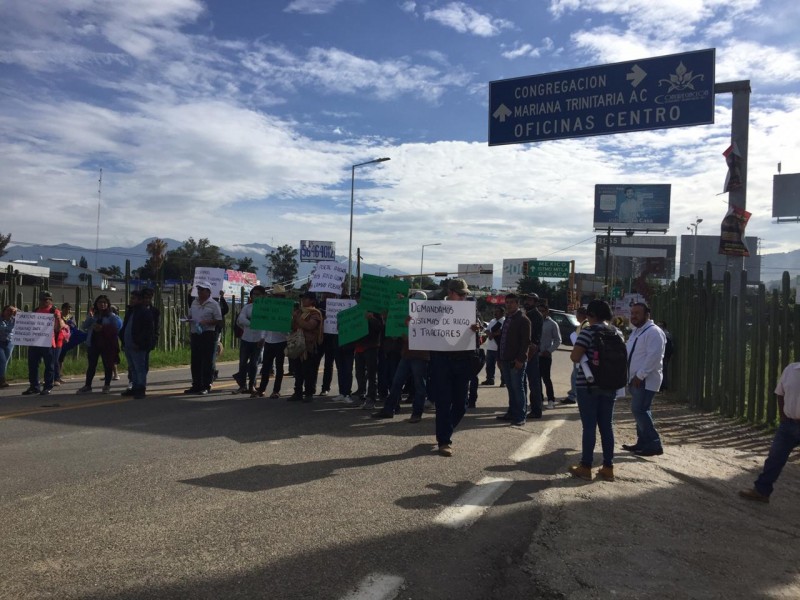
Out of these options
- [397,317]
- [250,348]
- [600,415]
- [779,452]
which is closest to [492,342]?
[250,348]

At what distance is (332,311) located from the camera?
36.3ft

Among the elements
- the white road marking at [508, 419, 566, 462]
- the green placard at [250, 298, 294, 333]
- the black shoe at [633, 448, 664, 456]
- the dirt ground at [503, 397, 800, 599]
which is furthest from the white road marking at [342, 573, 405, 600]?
the green placard at [250, 298, 294, 333]

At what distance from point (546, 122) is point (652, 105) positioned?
1843mm

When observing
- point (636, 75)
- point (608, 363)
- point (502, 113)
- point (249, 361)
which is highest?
point (636, 75)

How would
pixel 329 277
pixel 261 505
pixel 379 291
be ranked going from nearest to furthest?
pixel 261 505
pixel 379 291
pixel 329 277

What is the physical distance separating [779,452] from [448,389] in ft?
10.4

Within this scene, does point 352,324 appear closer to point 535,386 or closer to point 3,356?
point 535,386

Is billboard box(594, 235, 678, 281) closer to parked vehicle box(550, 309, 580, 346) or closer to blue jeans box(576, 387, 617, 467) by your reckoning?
parked vehicle box(550, 309, 580, 346)

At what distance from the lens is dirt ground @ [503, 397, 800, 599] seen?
3.96 metres

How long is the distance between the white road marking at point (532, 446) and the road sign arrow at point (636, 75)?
5832 millimetres

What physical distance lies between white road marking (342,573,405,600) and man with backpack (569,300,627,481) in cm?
312

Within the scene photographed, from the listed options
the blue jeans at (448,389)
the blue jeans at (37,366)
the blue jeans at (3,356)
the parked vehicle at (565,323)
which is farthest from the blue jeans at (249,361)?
the parked vehicle at (565,323)

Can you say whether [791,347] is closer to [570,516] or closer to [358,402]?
[570,516]

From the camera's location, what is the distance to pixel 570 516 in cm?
514
